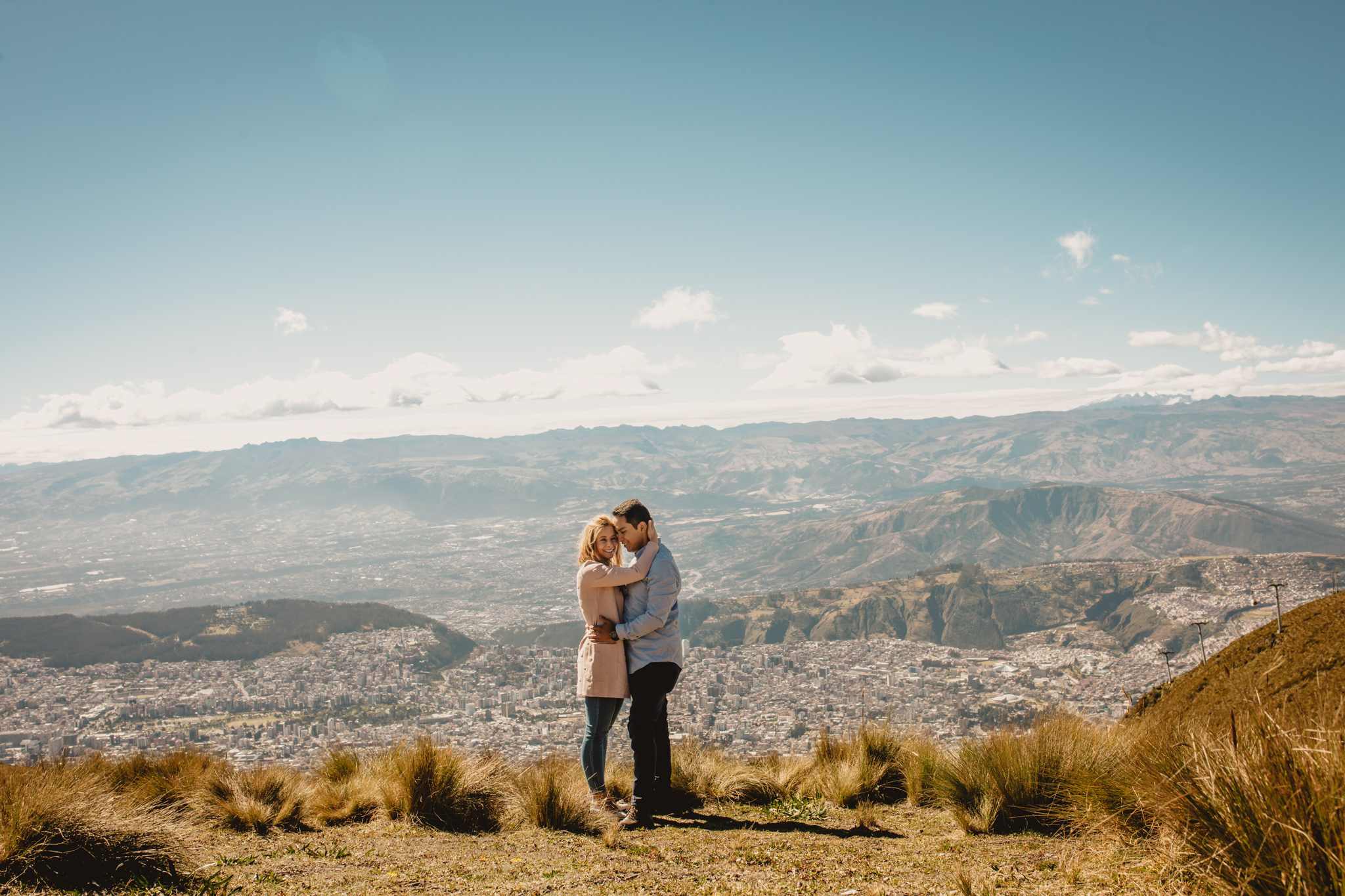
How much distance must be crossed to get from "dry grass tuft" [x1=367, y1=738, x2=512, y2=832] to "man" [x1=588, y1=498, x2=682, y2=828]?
118cm

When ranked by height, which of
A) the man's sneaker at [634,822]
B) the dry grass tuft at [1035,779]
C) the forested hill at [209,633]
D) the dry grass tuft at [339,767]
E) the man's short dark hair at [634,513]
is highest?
the man's short dark hair at [634,513]

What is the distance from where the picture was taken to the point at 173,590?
579 ft

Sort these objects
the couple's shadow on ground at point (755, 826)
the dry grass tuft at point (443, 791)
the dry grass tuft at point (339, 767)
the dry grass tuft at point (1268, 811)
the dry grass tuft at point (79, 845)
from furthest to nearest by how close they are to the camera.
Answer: the dry grass tuft at point (339, 767), the dry grass tuft at point (443, 791), the couple's shadow on ground at point (755, 826), the dry grass tuft at point (79, 845), the dry grass tuft at point (1268, 811)

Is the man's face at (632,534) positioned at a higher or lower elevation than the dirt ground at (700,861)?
higher

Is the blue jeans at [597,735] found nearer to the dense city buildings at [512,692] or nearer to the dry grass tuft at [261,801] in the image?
the dry grass tuft at [261,801]

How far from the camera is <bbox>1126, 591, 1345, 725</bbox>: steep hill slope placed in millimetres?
4254

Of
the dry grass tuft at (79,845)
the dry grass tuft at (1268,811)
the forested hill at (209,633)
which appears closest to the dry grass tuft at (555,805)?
the dry grass tuft at (79,845)

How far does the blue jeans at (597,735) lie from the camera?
5137 mm

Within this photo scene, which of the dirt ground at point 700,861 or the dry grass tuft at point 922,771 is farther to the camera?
the dry grass tuft at point 922,771

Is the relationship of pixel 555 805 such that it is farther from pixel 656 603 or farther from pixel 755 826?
pixel 656 603

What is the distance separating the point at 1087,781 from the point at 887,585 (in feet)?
410

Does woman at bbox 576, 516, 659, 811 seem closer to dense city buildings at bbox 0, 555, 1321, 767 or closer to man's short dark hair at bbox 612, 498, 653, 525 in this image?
man's short dark hair at bbox 612, 498, 653, 525

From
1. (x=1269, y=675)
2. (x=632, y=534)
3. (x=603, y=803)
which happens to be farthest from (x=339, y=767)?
(x=1269, y=675)

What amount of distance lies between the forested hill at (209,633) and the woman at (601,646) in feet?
232
